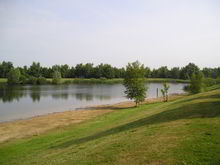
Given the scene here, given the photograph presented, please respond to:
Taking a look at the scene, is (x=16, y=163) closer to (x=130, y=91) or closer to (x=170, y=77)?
(x=130, y=91)

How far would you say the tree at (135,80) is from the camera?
1236 inches

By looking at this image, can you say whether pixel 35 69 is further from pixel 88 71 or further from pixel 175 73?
pixel 175 73

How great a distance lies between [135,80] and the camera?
103 ft

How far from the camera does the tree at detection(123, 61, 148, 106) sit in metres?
31.4

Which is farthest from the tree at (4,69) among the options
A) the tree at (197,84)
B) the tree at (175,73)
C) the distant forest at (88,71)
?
the tree at (175,73)

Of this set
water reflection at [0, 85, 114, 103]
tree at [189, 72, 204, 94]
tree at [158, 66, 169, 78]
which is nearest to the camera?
tree at [189, 72, 204, 94]

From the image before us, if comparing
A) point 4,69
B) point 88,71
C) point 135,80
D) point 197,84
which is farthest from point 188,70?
point 4,69

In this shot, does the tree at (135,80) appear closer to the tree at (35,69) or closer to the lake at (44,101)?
the lake at (44,101)

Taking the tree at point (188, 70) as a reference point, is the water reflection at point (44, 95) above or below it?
below

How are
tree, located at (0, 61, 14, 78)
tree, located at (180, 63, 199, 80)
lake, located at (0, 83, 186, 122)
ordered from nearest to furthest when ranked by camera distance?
lake, located at (0, 83, 186, 122)
tree, located at (0, 61, 14, 78)
tree, located at (180, 63, 199, 80)

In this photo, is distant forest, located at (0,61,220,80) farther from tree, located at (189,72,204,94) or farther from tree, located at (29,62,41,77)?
tree, located at (189,72,204,94)

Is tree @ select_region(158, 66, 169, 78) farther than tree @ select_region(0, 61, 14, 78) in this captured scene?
Yes

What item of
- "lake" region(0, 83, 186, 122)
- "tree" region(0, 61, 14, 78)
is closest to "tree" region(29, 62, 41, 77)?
"tree" region(0, 61, 14, 78)

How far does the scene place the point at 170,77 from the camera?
137 m
